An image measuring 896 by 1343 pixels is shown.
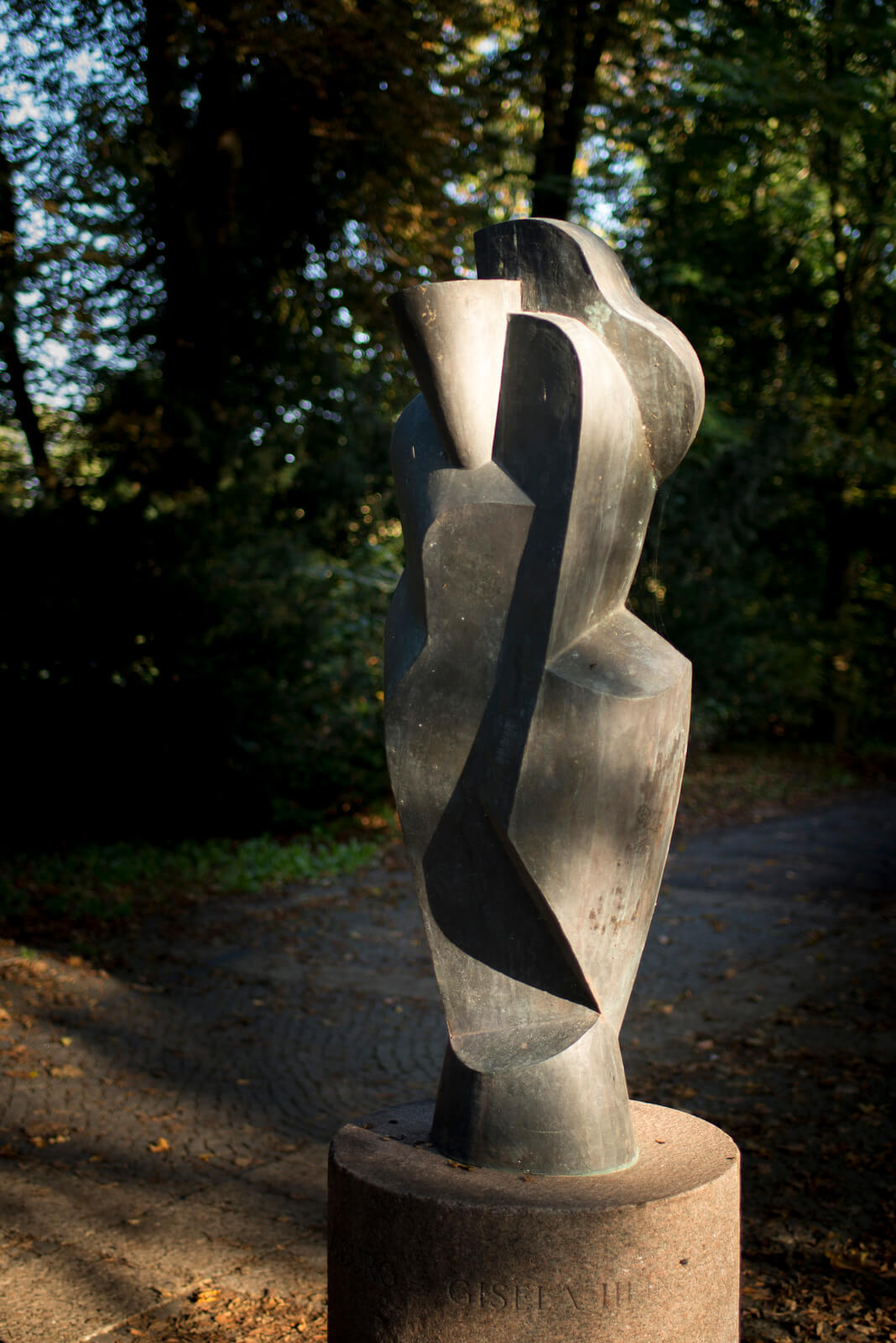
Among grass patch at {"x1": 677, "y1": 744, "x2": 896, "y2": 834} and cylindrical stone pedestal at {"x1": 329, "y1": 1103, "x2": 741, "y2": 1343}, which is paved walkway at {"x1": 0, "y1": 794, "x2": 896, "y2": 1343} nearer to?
cylindrical stone pedestal at {"x1": 329, "y1": 1103, "x2": 741, "y2": 1343}

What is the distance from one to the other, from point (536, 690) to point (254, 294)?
1158 centimetres

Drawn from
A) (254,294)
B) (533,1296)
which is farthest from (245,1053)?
(254,294)

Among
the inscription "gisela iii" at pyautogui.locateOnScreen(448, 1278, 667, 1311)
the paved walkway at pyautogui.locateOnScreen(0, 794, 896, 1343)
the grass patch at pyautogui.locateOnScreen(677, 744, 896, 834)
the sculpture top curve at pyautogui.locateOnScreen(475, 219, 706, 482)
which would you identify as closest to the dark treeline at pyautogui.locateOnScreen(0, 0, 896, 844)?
the paved walkway at pyautogui.locateOnScreen(0, 794, 896, 1343)

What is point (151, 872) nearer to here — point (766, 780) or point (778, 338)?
point (766, 780)

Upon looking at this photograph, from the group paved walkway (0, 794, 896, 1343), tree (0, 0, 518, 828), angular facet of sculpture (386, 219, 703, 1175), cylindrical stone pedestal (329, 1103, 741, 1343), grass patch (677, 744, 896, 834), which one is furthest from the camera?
grass patch (677, 744, 896, 834)

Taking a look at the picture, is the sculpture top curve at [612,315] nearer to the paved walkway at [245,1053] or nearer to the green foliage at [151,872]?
the paved walkway at [245,1053]

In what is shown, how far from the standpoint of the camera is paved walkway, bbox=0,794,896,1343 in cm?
416

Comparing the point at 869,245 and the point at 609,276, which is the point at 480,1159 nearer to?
the point at 609,276

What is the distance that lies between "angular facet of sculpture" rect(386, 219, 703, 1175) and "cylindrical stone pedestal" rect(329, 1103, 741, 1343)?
19cm

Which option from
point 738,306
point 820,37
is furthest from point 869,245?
point 820,37

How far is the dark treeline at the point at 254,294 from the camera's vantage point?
445 inches

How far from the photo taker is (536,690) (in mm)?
2830

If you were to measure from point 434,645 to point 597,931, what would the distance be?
778mm

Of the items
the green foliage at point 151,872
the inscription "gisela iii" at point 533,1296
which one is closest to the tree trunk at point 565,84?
the green foliage at point 151,872
